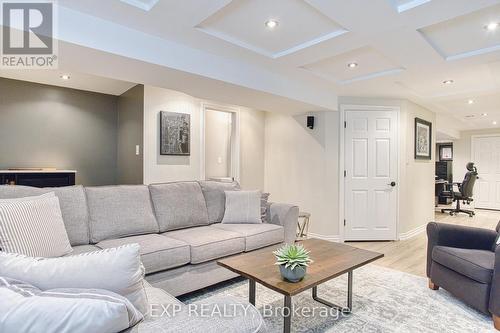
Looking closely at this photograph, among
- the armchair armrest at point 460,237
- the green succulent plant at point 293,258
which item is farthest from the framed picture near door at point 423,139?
the green succulent plant at point 293,258

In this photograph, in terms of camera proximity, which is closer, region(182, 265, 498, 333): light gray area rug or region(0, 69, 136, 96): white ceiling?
region(182, 265, 498, 333): light gray area rug

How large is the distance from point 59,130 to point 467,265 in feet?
17.4

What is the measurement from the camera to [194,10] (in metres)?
2.04

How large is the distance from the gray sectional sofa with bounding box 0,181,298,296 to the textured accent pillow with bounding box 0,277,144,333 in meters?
1.35

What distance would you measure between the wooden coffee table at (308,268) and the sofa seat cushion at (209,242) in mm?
395

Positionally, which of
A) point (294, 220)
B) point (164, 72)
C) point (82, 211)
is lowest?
point (294, 220)

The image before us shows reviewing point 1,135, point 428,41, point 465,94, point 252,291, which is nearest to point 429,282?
point 252,291

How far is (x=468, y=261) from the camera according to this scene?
2262 mm

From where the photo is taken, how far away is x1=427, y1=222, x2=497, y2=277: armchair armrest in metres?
2.58

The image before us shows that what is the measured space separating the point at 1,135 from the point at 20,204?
9.85 feet

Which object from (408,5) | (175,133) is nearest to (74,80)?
(175,133)

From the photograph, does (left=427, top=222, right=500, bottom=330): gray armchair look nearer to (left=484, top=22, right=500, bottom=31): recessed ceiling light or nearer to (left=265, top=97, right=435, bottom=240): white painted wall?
(left=484, top=22, right=500, bottom=31): recessed ceiling light

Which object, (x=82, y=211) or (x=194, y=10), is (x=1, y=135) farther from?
(x=194, y=10)

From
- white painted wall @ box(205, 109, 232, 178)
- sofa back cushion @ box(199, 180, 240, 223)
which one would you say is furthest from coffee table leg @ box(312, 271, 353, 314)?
white painted wall @ box(205, 109, 232, 178)
